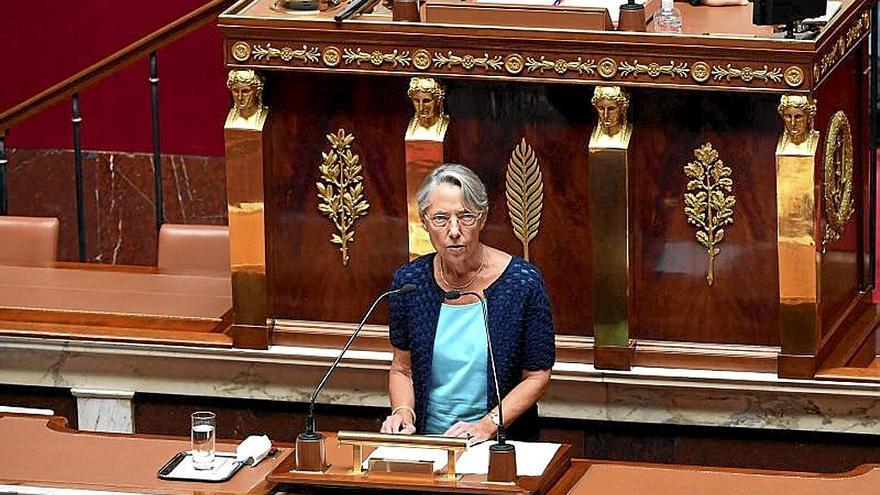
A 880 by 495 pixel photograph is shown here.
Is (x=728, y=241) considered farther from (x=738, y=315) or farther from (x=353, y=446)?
(x=353, y=446)

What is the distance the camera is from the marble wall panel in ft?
30.9

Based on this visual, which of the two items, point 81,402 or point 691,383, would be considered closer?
point 691,383

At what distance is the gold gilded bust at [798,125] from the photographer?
608 centimetres

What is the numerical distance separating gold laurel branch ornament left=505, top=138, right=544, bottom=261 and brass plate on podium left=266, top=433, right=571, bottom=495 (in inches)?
53.0

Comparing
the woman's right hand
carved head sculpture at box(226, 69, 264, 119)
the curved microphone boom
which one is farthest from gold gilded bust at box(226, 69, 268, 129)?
the woman's right hand

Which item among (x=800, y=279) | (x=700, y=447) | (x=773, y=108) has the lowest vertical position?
(x=700, y=447)

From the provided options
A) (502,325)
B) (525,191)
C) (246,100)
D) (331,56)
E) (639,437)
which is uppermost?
(331,56)

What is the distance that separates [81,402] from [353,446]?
204cm

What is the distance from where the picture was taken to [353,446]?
5.07 metres

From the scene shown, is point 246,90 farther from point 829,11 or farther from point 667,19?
point 829,11

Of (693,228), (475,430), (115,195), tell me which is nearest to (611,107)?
(693,228)

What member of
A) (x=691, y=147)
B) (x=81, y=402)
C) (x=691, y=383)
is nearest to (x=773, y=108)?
(x=691, y=147)

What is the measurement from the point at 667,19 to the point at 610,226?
557mm

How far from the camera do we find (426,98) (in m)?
6.40
